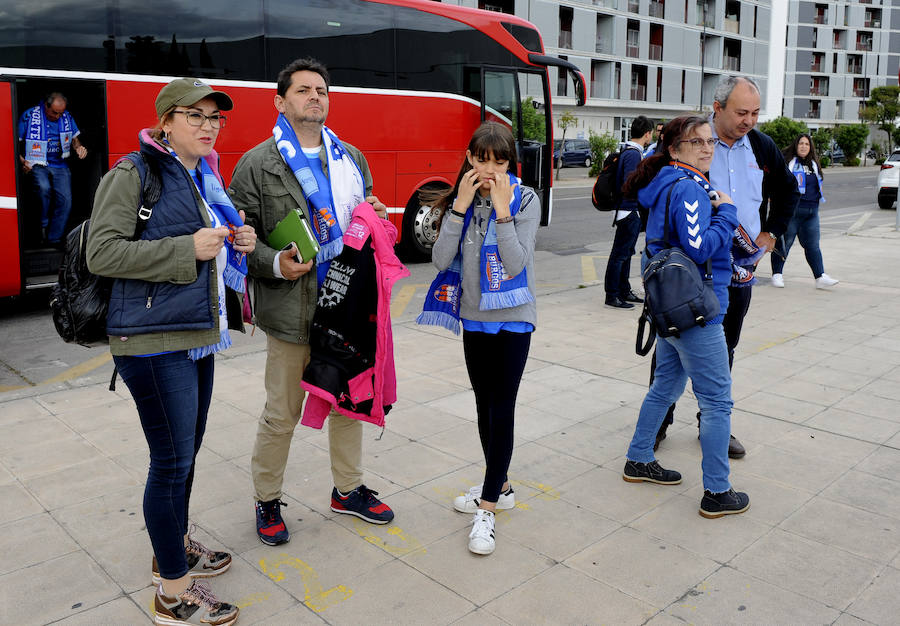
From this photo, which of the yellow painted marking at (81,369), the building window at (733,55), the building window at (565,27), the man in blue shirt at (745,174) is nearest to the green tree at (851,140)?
the building window at (733,55)

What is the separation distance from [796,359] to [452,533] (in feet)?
13.2

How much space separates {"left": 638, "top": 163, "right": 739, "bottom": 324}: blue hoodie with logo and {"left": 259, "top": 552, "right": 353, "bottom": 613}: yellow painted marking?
2000 millimetres

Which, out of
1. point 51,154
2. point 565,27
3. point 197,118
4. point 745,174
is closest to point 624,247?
point 745,174

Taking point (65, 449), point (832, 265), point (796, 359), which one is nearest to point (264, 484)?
point (65, 449)

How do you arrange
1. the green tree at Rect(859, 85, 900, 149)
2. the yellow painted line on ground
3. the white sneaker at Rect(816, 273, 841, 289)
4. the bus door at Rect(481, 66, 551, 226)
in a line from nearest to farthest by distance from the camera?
the yellow painted line on ground
the white sneaker at Rect(816, 273, 841, 289)
the bus door at Rect(481, 66, 551, 226)
the green tree at Rect(859, 85, 900, 149)

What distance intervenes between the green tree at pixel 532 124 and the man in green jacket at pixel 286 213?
992cm

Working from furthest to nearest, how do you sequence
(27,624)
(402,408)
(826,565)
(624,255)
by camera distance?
1. (624,255)
2. (402,408)
3. (826,565)
4. (27,624)

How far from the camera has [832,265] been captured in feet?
36.7

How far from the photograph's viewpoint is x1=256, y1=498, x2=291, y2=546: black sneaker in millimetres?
3457

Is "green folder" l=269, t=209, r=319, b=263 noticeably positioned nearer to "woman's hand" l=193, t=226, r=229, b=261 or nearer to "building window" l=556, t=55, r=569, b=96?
"woman's hand" l=193, t=226, r=229, b=261

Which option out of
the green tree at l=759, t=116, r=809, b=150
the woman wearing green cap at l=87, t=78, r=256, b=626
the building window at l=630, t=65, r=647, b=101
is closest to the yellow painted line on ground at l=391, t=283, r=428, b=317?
the woman wearing green cap at l=87, t=78, r=256, b=626

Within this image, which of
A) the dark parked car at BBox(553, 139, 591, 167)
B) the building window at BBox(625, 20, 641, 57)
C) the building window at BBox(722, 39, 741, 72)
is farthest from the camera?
the building window at BBox(722, 39, 741, 72)

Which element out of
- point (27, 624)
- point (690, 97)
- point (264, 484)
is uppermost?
point (690, 97)

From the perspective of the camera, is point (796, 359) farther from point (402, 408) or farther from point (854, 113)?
point (854, 113)
